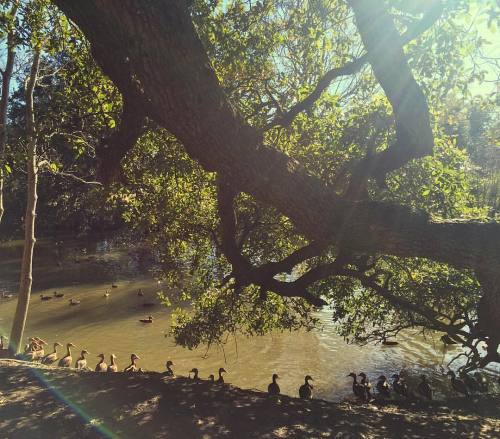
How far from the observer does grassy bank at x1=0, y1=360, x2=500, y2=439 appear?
5676 millimetres

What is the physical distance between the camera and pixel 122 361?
17.3 meters

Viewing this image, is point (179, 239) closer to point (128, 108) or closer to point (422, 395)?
point (128, 108)

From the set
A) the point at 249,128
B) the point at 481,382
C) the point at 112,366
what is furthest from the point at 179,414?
the point at 112,366

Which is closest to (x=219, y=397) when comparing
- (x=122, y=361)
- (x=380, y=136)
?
(x=380, y=136)

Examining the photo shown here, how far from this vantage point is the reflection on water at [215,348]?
16078mm

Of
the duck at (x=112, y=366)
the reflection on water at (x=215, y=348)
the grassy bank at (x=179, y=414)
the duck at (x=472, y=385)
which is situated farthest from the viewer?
the reflection on water at (x=215, y=348)

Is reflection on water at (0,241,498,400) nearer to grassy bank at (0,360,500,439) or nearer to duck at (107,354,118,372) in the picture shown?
duck at (107,354,118,372)

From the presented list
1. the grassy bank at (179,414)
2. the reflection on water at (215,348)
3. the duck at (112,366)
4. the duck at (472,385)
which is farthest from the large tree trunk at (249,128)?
the duck at (112,366)

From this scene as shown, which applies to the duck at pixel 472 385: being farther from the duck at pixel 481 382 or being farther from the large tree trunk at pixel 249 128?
the large tree trunk at pixel 249 128

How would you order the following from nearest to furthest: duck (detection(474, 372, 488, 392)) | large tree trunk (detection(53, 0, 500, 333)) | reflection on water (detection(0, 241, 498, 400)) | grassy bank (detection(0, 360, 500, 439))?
1. large tree trunk (detection(53, 0, 500, 333))
2. grassy bank (detection(0, 360, 500, 439))
3. duck (detection(474, 372, 488, 392))
4. reflection on water (detection(0, 241, 498, 400))

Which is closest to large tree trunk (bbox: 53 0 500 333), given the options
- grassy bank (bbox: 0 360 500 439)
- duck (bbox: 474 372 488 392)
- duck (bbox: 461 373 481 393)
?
grassy bank (bbox: 0 360 500 439)

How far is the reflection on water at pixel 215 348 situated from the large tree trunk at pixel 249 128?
853 cm

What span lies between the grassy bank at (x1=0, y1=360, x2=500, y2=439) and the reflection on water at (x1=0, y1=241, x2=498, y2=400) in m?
5.57

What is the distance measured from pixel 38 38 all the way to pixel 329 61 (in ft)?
18.0
